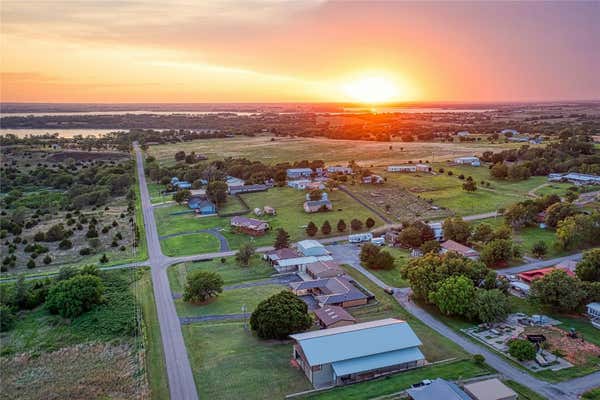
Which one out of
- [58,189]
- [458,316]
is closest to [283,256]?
[458,316]

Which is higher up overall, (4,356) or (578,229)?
(578,229)

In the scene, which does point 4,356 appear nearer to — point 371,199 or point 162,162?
point 371,199

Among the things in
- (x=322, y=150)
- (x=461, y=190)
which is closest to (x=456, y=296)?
(x=461, y=190)

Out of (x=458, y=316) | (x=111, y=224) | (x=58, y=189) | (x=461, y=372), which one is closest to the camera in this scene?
(x=461, y=372)

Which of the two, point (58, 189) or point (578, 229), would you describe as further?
point (58, 189)

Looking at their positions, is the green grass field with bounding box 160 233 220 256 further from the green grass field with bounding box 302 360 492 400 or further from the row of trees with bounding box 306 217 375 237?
the green grass field with bounding box 302 360 492 400

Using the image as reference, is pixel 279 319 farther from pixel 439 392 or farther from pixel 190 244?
pixel 190 244

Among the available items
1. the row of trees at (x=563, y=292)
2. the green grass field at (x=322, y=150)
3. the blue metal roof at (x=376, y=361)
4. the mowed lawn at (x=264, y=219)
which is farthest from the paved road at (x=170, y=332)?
the green grass field at (x=322, y=150)

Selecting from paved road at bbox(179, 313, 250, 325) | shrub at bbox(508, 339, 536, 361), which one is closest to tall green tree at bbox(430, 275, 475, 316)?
shrub at bbox(508, 339, 536, 361)
